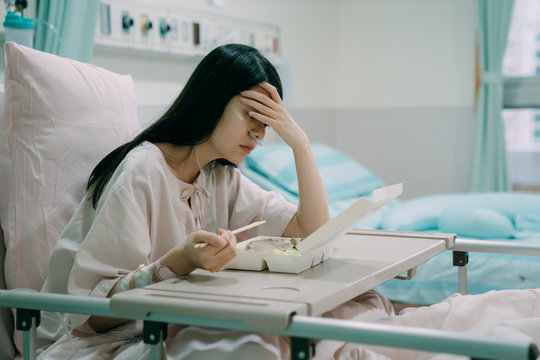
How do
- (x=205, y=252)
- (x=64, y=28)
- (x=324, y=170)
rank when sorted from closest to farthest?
(x=205, y=252) < (x=64, y=28) < (x=324, y=170)

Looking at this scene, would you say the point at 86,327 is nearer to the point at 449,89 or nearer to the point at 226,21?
the point at 226,21

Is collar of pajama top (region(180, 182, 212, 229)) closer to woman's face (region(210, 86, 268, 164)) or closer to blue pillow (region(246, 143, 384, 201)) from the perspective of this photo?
woman's face (region(210, 86, 268, 164))

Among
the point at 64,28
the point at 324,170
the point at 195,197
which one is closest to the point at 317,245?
the point at 195,197

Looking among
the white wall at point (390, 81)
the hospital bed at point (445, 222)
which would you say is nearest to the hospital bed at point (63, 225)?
the hospital bed at point (445, 222)

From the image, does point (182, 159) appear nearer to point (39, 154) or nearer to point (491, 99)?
point (39, 154)

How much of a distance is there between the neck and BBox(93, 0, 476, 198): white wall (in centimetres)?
254

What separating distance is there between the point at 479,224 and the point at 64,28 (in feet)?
5.80

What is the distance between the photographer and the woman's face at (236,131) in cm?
152

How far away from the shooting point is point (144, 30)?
9.59 feet

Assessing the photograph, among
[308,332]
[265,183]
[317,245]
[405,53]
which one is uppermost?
Result: [405,53]

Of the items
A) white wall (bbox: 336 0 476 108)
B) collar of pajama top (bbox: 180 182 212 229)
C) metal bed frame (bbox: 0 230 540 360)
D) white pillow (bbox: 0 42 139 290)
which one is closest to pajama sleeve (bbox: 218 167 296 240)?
collar of pajama top (bbox: 180 182 212 229)

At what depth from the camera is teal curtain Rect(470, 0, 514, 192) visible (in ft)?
13.4

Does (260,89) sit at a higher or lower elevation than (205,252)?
higher

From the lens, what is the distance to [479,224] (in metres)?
2.53
